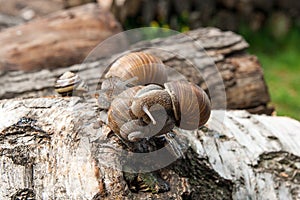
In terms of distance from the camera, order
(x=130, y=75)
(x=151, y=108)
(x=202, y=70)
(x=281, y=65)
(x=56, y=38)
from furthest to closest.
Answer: (x=281, y=65), (x=56, y=38), (x=202, y=70), (x=130, y=75), (x=151, y=108)

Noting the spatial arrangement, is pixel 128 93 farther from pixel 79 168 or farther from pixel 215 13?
pixel 215 13

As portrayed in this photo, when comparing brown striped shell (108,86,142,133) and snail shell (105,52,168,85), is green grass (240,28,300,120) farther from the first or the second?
brown striped shell (108,86,142,133)

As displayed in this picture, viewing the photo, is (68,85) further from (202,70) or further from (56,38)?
(56,38)

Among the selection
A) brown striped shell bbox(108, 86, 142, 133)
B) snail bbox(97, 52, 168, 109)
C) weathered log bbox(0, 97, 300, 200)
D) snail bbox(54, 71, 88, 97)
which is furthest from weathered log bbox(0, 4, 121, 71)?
brown striped shell bbox(108, 86, 142, 133)

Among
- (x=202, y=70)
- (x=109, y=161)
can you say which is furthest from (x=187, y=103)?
(x=202, y=70)

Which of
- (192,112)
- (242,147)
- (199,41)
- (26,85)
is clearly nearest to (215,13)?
(199,41)
